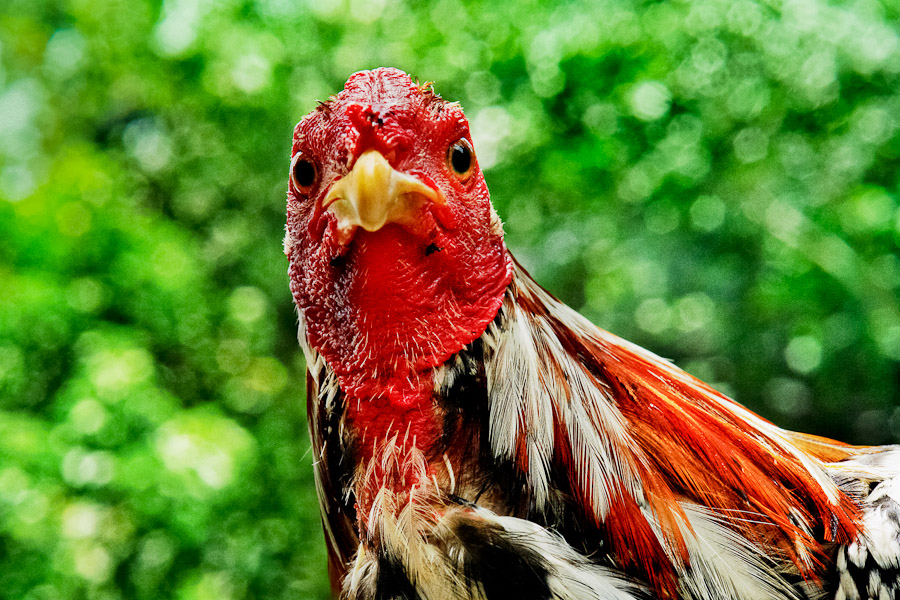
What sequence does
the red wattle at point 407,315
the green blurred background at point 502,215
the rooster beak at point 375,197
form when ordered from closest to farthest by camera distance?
the rooster beak at point 375,197, the red wattle at point 407,315, the green blurred background at point 502,215

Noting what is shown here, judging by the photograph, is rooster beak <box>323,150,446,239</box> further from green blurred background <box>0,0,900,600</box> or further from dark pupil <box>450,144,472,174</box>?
green blurred background <box>0,0,900,600</box>

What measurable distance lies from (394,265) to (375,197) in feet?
0.50

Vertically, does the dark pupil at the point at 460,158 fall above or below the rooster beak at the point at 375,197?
above

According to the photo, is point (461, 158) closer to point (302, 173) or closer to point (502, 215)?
point (302, 173)

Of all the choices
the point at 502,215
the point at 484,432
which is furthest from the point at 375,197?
the point at 502,215

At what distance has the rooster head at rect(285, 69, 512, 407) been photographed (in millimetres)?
1151

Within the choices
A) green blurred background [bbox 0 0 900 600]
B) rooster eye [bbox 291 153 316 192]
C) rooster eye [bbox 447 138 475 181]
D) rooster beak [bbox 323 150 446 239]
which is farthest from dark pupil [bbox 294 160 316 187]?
green blurred background [bbox 0 0 900 600]

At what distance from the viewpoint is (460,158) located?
49.6 inches

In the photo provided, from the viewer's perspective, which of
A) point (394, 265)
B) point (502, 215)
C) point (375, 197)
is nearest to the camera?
point (375, 197)

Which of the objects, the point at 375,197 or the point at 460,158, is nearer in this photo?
the point at 375,197

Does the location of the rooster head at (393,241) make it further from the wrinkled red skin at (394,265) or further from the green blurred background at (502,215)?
the green blurred background at (502,215)

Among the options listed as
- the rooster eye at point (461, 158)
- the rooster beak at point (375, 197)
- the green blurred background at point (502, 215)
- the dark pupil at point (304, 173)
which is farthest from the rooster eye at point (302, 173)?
the green blurred background at point (502, 215)

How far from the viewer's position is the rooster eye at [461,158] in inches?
49.1

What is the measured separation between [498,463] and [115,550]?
2.44 meters
